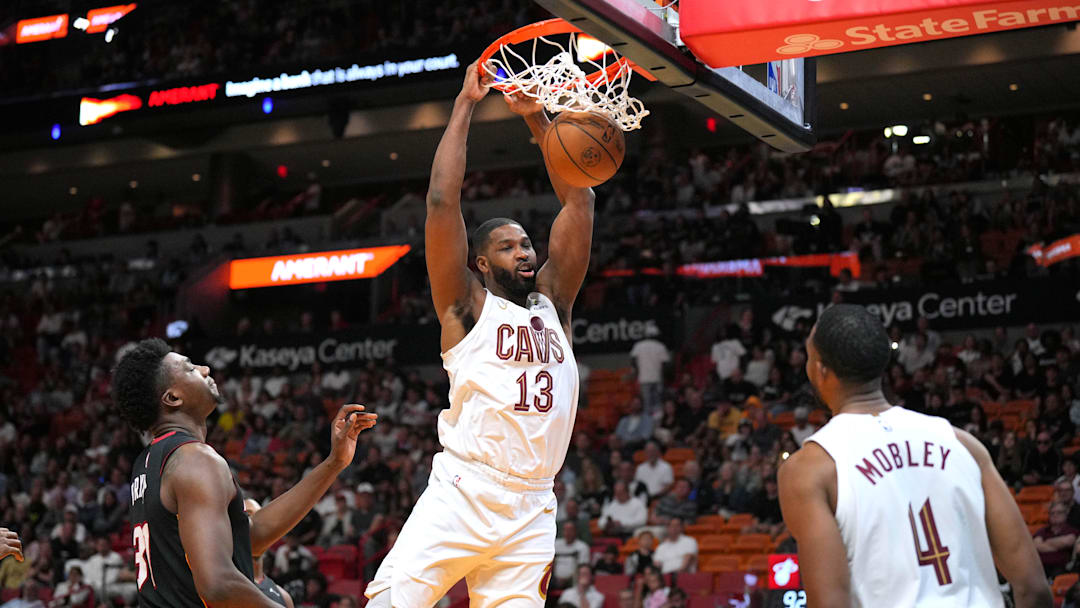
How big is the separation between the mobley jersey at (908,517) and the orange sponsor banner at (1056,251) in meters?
13.1

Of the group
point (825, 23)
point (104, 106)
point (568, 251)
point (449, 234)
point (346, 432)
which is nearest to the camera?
point (346, 432)

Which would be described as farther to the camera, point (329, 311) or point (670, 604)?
point (329, 311)

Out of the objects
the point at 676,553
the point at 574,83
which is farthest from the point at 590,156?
the point at 676,553

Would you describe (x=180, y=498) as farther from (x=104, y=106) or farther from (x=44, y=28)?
(x=44, y=28)

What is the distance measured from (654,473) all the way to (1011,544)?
33.4 feet

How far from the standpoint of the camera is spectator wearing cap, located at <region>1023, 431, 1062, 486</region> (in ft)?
38.8

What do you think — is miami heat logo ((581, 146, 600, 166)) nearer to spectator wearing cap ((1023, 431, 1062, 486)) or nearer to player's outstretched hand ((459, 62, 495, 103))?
player's outstretched hand ((459, 62, 495, 103))

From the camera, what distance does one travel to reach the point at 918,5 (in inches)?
186

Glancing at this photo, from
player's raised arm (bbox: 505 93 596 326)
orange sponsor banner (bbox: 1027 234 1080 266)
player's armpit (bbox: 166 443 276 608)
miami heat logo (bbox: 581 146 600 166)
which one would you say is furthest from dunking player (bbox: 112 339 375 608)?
orange sponsor banner (bbox: 1027 234 1080 266)

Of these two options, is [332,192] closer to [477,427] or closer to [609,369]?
[609,369]

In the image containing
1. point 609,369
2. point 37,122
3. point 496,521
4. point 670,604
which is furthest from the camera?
point 37,122

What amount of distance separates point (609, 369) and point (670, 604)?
24.8 feet

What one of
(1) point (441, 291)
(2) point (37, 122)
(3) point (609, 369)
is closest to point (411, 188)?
(2) point (37, 122)

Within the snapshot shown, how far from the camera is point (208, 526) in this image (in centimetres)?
381
